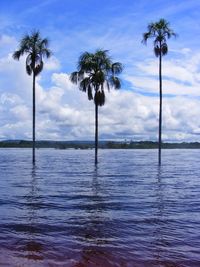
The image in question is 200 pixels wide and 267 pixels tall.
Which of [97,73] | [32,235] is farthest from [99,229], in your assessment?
[97,73]

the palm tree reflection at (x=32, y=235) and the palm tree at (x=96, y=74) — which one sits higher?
the palm tree at (x=96, y=74)

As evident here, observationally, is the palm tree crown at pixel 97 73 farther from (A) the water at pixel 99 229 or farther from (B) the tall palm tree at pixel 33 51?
(A) the water at pixel 99 229

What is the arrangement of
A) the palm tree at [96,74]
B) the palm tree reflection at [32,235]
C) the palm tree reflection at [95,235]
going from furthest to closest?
1. the palm tree at [96,74]
2. the palm tree reflection at [32,235]
3. the palm tree reflection at [95,235]

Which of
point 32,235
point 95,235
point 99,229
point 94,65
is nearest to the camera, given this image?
point 32,235

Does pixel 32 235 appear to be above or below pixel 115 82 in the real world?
below

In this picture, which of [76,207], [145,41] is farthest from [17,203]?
[145,41]

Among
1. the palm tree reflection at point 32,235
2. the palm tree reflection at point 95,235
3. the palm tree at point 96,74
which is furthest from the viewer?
the palm tree at point 96,74

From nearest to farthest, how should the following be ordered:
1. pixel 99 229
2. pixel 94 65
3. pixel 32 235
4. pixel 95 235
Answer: pixel 32 235 → pixel 95 235 → pixel 99 229 → pixel 94 65

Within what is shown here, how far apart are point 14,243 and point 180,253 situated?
3595 mm

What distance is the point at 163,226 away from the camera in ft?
40.8

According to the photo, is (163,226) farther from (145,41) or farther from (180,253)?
(145,41)

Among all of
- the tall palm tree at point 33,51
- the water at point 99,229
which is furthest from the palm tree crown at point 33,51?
the water at point 99,229

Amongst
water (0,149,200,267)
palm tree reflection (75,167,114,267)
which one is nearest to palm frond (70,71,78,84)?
water (0,149,200,267)

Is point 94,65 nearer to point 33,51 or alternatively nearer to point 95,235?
point 33,51
